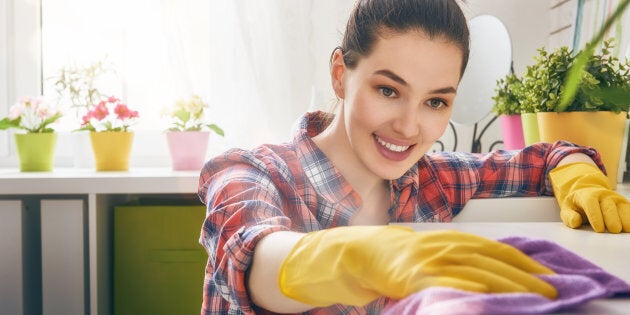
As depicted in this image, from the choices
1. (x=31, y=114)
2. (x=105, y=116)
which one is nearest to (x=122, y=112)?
(x=105, y=116)

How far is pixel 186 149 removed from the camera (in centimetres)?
208

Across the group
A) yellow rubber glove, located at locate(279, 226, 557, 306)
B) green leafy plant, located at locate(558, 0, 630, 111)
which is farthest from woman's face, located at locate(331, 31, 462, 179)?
green leafy plant, located at locate(558, 0, 630, 111)

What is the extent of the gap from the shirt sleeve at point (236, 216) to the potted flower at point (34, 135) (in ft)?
4.08

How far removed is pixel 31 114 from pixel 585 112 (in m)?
1.65

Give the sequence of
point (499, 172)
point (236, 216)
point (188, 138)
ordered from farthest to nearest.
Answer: point (188, 138) → point (499, 172) → point (236, 216)

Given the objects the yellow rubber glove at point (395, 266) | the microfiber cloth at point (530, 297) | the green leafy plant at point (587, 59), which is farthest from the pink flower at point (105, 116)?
the green leafy plant at point (587, 59)

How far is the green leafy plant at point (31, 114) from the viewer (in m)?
2.12

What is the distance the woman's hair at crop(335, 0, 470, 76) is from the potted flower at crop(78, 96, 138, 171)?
1.13 meters

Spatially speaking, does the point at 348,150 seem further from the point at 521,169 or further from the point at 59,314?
the point at 59,314

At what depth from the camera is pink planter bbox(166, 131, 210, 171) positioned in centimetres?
208

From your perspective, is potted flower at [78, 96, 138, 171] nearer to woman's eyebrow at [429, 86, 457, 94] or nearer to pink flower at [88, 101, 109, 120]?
pink flower at [88, 101, 109, 120]

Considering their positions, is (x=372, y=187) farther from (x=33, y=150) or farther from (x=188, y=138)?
(x=33, y=150)

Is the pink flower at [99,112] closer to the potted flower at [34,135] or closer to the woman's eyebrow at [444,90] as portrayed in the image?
the potted flower at [34,135]

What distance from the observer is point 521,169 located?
1383 mm
